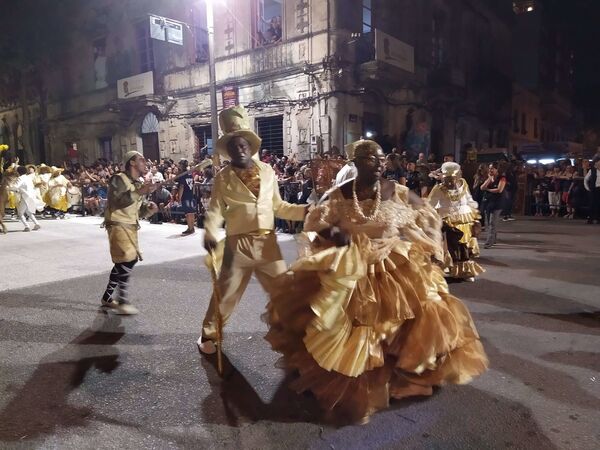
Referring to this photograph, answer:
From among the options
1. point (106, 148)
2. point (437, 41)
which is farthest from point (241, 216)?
point (106, 148)

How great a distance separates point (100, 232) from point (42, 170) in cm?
578

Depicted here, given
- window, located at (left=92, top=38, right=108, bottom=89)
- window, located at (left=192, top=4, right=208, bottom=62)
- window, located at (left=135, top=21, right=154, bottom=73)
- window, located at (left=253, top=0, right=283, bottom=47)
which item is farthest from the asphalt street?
window, located at (left=92, top=38, right=108, bottom=89)

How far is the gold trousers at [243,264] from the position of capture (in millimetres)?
3904

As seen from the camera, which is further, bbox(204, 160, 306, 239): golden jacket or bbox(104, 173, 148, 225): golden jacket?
bbox(104, 173, 148, 225): golden jacket

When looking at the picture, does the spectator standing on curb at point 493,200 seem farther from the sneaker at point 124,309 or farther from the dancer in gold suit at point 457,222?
the sneaker at point 124,309

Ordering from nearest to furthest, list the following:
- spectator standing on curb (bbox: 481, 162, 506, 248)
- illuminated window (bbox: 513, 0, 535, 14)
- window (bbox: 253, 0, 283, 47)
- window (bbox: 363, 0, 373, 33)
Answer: spectator standing on curb (bbox: 481, 162, 506, 248)
window (bbox: 363, 0, 373, 33)
window (bbox: 253, 0, 283, 47)
illuminated window (bbox: 513, 0, 535, 14)

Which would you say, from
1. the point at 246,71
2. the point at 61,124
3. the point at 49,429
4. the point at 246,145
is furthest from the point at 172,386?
the point at 61,124

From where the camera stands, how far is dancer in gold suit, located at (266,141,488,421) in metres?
3.06

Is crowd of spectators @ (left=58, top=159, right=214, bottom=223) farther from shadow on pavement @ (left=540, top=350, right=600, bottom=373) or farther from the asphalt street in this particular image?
shadow on pavement @ (left=540, top=350, right=600, bottom=373)

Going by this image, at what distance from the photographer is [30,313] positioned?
18.6ft

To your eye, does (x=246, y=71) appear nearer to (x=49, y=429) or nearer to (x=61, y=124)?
(x=61, y=124)

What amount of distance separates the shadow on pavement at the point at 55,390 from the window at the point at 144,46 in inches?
841

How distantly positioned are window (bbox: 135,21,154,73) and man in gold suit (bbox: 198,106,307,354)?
858 inches

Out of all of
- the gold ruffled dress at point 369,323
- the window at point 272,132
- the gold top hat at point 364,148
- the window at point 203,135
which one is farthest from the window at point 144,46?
the gold ruffled dress at point 369,323
